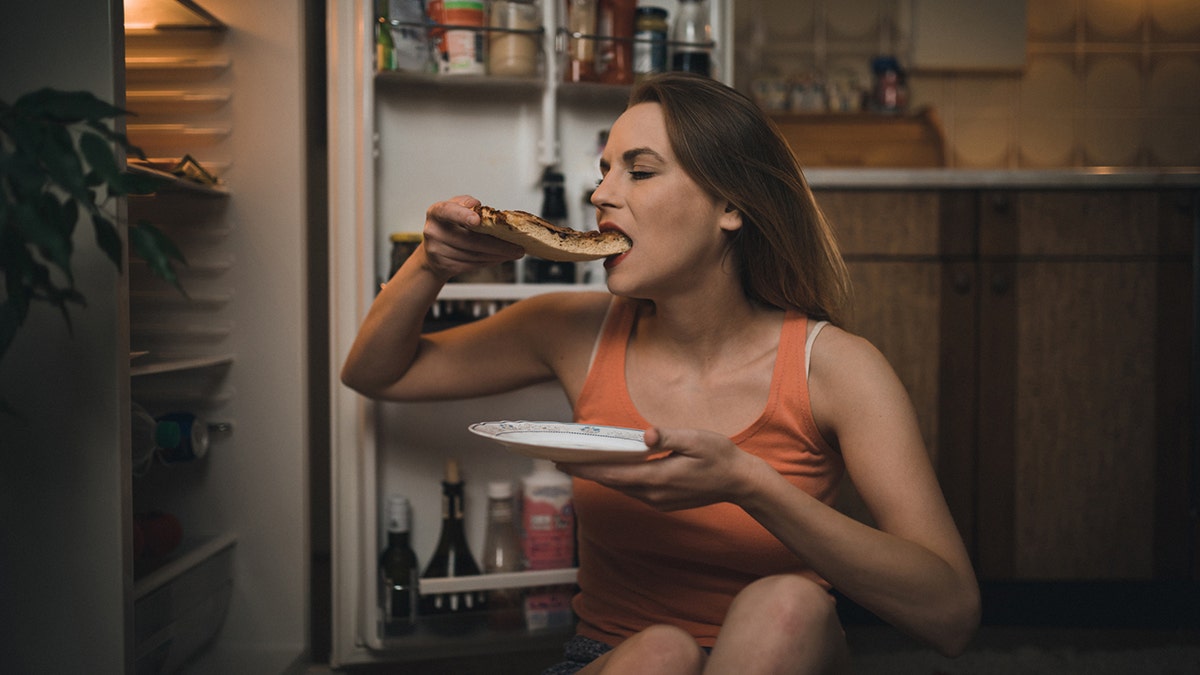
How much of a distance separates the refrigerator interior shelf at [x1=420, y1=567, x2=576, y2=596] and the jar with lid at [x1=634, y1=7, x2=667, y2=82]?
0.93 m

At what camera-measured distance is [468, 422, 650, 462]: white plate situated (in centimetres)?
73

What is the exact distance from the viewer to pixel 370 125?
145 cm

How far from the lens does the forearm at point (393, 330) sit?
1143 mm

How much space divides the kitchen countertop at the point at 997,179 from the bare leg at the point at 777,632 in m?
1.31

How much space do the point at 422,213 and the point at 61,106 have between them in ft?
3.25

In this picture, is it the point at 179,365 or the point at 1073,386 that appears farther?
the point at 1073,386

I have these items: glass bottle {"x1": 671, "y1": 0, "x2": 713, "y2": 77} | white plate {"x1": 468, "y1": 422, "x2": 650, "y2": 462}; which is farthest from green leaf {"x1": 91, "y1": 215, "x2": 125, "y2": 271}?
glass bottle {"x1": 671, "y1": 0, "x2": 713, "y2": 77}

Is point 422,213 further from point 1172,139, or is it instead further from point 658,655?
point 1172,139

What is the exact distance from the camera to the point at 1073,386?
6.46ft

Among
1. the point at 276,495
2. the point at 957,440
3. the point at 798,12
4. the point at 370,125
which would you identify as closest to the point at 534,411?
the point at 276,495

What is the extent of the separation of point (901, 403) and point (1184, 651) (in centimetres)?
144

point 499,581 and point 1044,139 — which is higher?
point 1044,139

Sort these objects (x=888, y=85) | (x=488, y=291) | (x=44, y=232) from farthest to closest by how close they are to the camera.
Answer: (x=888, y=85) → (x=488, y=291) → (x=44, y=232)

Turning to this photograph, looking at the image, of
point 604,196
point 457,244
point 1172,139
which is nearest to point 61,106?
point 457,244
